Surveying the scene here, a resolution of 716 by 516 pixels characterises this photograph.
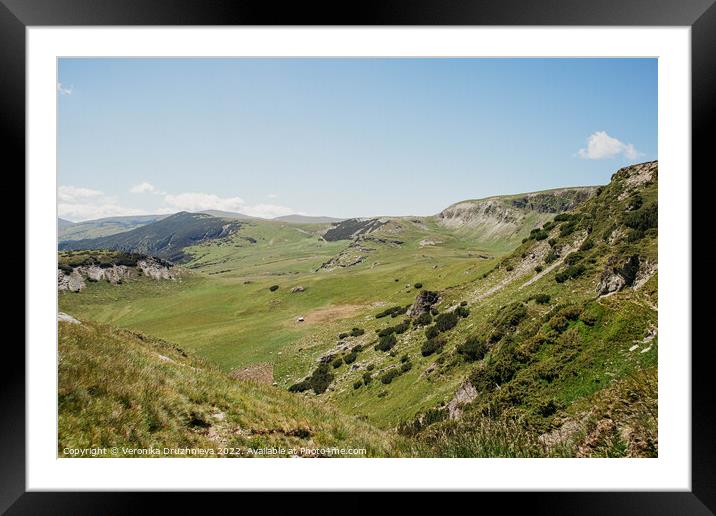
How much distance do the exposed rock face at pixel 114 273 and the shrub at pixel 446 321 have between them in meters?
58.7

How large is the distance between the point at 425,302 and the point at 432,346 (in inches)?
336

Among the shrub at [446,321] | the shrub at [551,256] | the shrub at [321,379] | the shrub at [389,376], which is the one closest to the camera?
the shrub at [551,256]

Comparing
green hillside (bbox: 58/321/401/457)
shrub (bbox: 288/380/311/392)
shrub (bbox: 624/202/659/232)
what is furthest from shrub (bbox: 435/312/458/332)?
green hillside (bbox: 58/321/401/457)

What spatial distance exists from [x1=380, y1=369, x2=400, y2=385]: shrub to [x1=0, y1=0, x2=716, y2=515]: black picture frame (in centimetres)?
1373

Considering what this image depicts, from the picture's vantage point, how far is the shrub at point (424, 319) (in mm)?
24094

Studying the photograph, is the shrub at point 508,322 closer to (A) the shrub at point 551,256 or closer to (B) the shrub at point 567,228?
(A) the shrub at point 551,256

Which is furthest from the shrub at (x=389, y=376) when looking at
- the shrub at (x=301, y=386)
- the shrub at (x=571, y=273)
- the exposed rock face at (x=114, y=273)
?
the exposed rock face at (x=114, y=273)

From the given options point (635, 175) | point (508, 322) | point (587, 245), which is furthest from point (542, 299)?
point (635, 175)

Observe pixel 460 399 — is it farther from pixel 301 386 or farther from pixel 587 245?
pixel 301 386

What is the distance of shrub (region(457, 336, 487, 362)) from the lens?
44.5ft

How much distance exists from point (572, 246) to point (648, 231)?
477 centimetres
